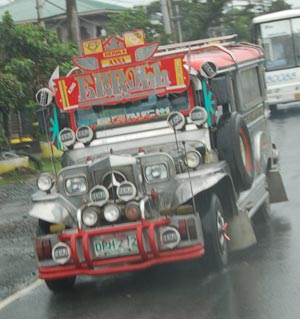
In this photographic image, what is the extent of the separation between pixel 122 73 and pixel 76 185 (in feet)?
4.97

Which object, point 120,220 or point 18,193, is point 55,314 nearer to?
point 120,220

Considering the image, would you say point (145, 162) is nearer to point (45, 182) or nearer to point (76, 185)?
point (76, 185)

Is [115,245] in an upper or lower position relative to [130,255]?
upper

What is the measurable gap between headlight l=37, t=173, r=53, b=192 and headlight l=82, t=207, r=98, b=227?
901mm

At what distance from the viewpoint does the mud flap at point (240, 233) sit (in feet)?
30.0

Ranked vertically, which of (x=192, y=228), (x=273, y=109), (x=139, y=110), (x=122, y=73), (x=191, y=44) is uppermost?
(x=191, y=44)

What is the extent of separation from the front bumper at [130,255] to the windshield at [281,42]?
68.4 feet

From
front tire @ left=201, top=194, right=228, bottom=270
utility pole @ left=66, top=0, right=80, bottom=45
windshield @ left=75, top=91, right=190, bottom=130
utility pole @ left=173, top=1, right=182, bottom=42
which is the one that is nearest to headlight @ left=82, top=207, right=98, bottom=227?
front tire @ left=201, top=194, right=228, bottom=270

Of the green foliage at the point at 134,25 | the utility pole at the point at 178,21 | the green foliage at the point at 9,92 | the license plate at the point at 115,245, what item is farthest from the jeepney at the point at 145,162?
the utility pole at the point at 178,21

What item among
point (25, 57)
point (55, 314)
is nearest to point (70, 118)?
point (55, 314)

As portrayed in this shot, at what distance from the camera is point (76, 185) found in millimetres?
8453

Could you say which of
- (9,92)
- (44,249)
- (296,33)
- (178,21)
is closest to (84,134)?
(44,249)

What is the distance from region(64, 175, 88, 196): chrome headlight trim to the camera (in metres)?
8.41

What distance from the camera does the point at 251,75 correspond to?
11625mm
